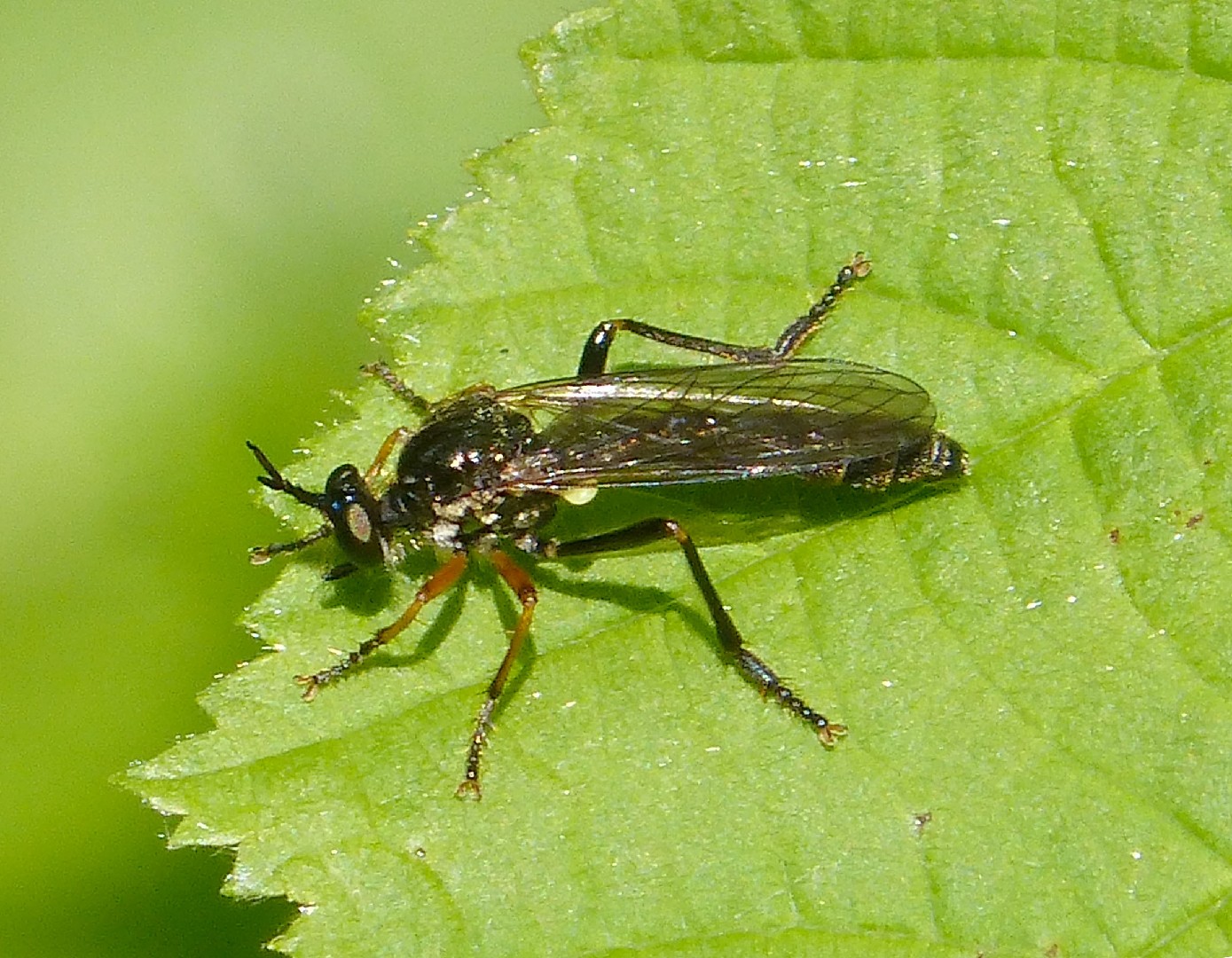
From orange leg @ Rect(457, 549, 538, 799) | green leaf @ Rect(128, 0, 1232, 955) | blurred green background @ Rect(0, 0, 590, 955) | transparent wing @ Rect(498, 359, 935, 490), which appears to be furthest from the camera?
blurred green background @ Rect(0, 0, 590, 955)


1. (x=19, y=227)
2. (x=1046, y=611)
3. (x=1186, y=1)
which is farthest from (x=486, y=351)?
(x=19, y=227)

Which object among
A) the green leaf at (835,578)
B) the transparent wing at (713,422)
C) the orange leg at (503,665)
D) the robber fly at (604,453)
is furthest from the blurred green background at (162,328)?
the transparent wing at (713,422)

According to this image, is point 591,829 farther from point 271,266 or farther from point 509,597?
point 271,266

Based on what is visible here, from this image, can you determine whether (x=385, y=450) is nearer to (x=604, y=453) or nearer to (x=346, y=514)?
(x=346, y=514)

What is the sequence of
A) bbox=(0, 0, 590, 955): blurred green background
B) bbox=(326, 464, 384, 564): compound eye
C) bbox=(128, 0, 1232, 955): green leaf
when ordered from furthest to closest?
bbox=(0, 0, 590, 955): blurred green background, bbox=(326, 464, 384, 564): compound eye, bbox=(128, 0, 1232, 955): green leaf

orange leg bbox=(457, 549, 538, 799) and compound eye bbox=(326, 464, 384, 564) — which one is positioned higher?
compound eye bbox=(326, 464, 384, 564)

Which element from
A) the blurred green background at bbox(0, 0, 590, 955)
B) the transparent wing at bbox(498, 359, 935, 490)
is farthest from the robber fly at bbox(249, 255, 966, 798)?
the blurred green background at bbox(0, 0, 590, 955)

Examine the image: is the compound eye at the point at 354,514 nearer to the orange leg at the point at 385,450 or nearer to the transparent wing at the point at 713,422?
the orange leg at the point at 385,450

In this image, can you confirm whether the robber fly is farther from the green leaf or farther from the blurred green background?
the blurred green background
